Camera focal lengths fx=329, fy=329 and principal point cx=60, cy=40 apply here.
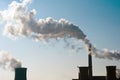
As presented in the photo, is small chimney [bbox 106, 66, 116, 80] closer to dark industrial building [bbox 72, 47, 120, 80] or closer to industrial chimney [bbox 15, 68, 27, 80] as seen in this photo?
dark industrial building [bbox 72, 47, 120, 80]

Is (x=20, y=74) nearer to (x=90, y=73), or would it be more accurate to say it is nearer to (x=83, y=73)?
(x=83, y=73)

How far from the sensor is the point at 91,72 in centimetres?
3872

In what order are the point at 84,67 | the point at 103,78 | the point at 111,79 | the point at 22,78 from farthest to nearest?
the point at 103,78, the point at 84,67, the point at 111,79, the point at 22,78

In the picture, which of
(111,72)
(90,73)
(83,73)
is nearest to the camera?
(111,72)

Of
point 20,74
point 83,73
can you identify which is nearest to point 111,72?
point 83,73

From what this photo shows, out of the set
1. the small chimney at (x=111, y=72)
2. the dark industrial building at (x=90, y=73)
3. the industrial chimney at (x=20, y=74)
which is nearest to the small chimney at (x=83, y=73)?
the dark industrial building at (x=90, y=73)

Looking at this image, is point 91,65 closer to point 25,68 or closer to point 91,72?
point 91,72

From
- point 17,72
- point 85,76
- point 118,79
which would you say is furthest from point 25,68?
point 118,79

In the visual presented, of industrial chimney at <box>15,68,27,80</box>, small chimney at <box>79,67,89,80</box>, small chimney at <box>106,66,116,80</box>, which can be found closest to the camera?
industrial chimney at <box>15,68,27,80</box>

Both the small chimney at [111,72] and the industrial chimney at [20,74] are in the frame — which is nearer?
the industrial chimney at [20,74]

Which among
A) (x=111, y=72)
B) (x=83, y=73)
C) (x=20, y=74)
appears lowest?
(x=20, y=74)

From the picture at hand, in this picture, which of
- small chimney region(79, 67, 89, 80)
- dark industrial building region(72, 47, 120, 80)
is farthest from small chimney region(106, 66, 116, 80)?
small chimney region(79, 67, 89, 80)

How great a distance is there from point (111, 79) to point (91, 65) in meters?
4.06

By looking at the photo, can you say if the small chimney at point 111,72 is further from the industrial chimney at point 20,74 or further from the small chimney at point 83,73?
the industrial chimney at point 20,74
